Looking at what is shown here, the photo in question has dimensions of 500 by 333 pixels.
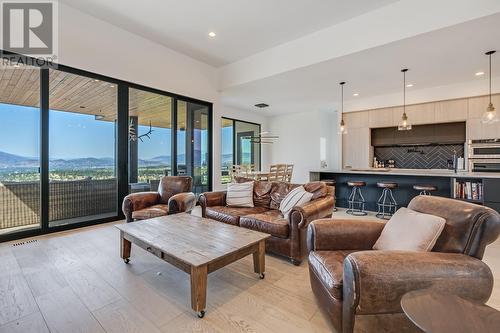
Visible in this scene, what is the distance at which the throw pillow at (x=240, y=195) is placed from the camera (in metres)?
3.72

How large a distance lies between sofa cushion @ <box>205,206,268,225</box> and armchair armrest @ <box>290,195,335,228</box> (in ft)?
2.71

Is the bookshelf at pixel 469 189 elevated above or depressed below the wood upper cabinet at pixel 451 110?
below

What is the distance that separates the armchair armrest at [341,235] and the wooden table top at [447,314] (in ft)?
2.50

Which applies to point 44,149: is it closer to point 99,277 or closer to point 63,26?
point 63,26

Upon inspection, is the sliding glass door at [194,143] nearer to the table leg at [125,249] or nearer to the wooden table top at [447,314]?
the table leg at [125,249]

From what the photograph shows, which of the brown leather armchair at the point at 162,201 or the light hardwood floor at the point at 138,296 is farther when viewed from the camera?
the brown leather armchair at the point at 162,201

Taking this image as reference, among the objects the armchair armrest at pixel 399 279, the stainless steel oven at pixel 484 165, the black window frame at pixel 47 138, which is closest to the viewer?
the armchair armrest at pixel 399 279

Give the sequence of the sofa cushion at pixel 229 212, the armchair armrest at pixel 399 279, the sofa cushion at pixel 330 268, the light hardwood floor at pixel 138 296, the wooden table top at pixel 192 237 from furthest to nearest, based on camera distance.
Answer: the sofa cushion at pixel 229 212 < the wooden table top at pixel 192 237 < the light hardwood floor at pixel 138 296 < the sofa cushion at pixel 330 268 < the armchair armrest at pixel 399 279

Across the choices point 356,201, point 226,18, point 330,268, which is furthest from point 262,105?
point 330,268

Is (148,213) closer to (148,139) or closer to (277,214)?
(277,214)

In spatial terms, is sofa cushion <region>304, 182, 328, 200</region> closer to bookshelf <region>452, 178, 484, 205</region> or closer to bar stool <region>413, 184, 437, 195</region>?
bar stool <region>413, 184, 437, 195</region>

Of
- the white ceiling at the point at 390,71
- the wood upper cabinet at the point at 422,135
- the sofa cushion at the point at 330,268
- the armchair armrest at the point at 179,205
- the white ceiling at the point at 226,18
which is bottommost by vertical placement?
the sofa cushion at the point at 330,268

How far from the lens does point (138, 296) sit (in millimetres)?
2004

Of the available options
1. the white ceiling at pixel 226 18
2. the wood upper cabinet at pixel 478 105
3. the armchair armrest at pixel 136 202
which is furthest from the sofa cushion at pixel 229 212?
the wood upper cabinet at pixel 478 105
